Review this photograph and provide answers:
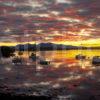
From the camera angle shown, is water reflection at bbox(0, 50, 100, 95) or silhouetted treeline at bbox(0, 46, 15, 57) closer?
water reflection at bbox(0, 50, 100, 95)

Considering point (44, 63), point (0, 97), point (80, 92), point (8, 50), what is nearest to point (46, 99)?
point (0, 97)

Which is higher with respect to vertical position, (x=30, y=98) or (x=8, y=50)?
(x=30, y=98)

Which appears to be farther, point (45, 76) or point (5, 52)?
point (5, 52)

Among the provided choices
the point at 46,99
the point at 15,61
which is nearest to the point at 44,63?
the point at 15,61

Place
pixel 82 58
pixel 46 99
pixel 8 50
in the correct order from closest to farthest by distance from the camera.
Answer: pixel 46 99, pixel 82 58, pixel 8 50

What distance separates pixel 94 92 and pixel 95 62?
57.8 metres

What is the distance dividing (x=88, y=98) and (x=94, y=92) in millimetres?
4476

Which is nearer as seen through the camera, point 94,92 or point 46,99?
point 46,99

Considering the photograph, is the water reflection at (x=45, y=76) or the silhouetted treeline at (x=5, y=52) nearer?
the water reflection at (x=45, y=76)

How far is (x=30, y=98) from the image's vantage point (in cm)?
3509

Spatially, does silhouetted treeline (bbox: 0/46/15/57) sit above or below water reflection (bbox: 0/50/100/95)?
below

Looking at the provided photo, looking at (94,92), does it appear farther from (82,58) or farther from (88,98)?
(82,58)

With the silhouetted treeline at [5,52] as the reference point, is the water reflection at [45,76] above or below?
above

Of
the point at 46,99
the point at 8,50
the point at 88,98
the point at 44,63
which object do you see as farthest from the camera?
the point at 8,50
